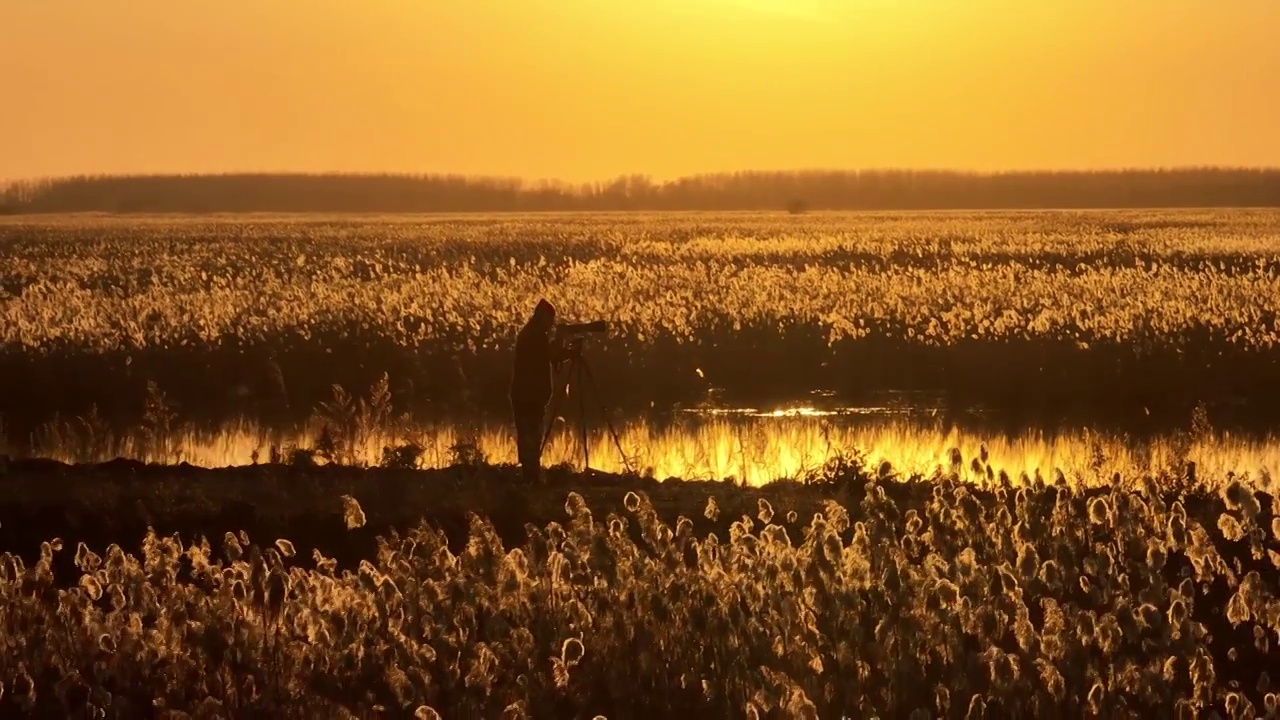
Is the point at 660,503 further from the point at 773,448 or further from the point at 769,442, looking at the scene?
the point at 769,442

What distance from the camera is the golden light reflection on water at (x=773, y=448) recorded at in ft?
50.2

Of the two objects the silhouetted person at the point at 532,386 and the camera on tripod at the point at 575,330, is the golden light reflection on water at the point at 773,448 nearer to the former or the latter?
the silhouetted person at the point at 532,386

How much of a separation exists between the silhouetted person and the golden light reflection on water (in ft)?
3.82

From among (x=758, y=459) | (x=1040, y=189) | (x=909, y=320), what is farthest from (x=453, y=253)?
(x=1040, y=189)

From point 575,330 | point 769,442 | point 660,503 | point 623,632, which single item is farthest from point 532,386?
point 623,632

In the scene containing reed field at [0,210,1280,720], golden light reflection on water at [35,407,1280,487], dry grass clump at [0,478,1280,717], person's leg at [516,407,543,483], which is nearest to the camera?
dry grass clump at [0,478,1280,717]

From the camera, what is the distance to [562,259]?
50.2 m

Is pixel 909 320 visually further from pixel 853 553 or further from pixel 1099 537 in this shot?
pixel 853 553

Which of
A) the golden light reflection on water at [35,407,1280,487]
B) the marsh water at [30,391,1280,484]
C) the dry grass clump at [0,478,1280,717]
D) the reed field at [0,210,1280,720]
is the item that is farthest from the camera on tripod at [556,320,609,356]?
the dry grass clump at [0,478,1280,717]

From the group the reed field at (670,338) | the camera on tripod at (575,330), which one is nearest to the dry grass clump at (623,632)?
the camera on tripod at (575,330)

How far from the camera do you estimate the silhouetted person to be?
13.3 meters

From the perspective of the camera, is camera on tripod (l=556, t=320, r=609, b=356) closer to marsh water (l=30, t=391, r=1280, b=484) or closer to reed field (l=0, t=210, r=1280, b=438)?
marsh water (l=30, t=391, r=1280, b=484)

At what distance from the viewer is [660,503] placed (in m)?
12.6

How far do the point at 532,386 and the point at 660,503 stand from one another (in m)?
1.48
